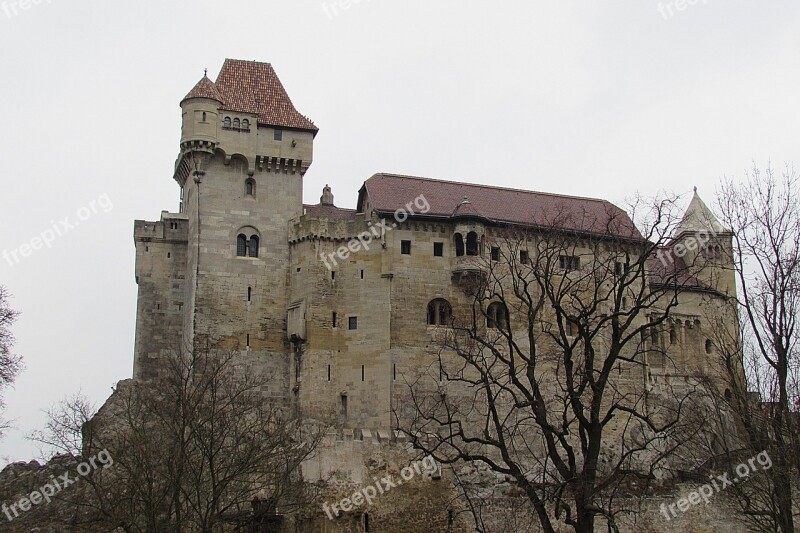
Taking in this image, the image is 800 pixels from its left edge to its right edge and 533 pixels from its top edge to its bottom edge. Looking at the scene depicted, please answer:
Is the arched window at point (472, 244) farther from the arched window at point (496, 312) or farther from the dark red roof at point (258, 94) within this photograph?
the dark red roof at point (258, 94)

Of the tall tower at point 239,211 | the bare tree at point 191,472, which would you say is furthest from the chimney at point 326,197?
the bare tree at point 191,472

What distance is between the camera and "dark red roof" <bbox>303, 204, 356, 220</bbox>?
58372 mm

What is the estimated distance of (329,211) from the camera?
2367 inches

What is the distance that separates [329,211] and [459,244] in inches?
341

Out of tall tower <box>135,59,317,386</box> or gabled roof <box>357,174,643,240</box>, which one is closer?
tall tower <box>135,59,317,386</box>

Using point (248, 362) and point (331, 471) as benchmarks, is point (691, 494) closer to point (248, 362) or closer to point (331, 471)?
point (331, 471)

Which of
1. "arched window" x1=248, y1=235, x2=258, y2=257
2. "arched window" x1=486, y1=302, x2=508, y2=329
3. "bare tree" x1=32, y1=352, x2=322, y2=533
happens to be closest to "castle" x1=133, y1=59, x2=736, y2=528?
"arched window" x1=248, y1=235, x2=258, y2=257

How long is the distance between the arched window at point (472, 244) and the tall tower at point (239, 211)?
32.1 ft

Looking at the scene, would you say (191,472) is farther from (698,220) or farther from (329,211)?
(698,220)

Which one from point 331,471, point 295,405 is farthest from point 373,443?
point 295,405

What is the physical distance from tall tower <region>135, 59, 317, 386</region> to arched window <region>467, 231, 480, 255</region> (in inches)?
386

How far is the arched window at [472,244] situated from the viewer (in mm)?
56562

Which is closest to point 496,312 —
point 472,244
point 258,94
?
point 472,244

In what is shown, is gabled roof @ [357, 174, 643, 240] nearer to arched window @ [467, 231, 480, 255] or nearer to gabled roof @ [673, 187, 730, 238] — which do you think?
arched window @ [467, 231, 480, 255]
